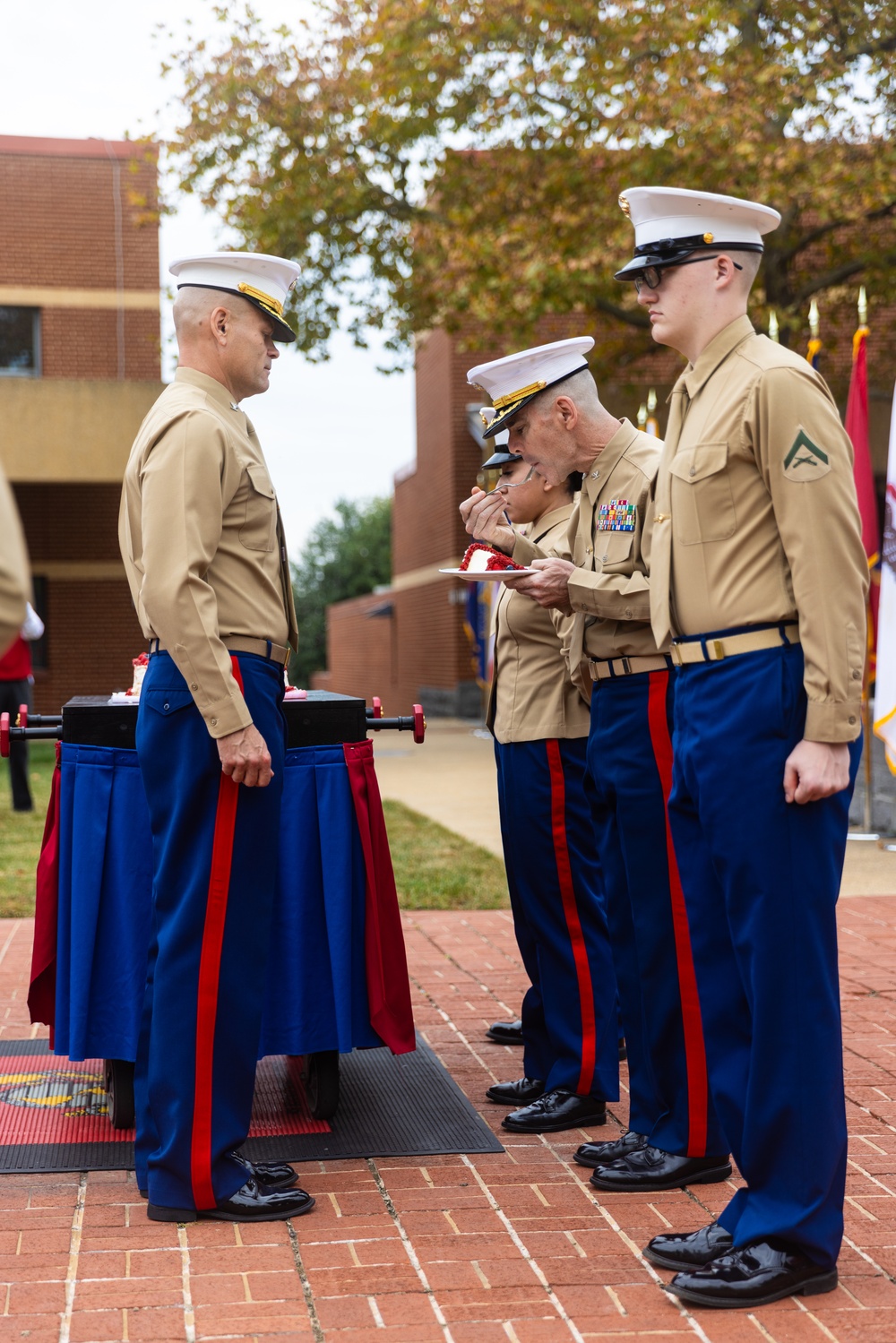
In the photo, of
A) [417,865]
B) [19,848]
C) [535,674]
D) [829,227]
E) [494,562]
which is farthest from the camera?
[829,227]

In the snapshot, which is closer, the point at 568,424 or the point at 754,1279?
the point at 754,1279

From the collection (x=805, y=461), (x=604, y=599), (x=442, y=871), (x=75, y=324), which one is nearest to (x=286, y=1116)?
(x=604, y=599)

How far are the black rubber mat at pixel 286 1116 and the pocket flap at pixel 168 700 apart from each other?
1374mm

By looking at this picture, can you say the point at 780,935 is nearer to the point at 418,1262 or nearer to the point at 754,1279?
the point at 754,1279

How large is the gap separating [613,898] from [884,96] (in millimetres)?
13982

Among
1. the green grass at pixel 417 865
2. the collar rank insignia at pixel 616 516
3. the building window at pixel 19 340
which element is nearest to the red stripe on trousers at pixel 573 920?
the collar rank insignia at pixel 616 516

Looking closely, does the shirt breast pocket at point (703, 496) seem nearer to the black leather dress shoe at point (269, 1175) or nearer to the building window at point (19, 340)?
the black leather dress shoe at point (269, 1175)

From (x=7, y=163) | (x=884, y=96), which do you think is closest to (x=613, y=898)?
(x=884, y=96)

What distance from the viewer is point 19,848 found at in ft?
34.0

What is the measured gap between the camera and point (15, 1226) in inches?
135

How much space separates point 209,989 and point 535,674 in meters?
1.48

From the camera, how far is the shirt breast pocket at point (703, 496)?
3029mm

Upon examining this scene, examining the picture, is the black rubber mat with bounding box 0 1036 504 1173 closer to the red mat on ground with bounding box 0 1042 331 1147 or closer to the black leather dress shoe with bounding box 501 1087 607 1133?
the red mat on ground with bounding box 0 1042 331 1147

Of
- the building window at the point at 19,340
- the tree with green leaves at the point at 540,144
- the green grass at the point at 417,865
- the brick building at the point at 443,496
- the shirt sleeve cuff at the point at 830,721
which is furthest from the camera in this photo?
the building window at the point at 19,340
